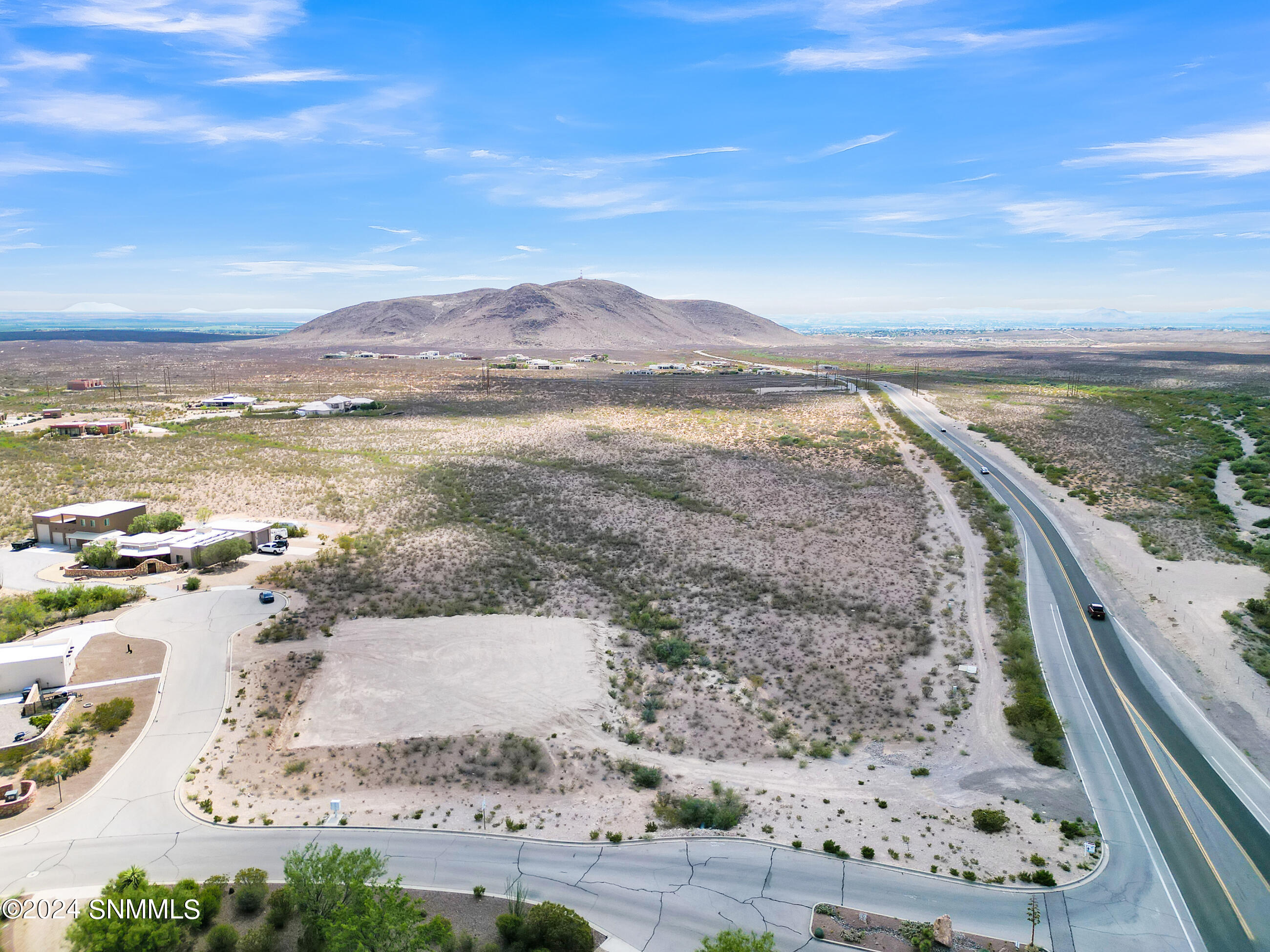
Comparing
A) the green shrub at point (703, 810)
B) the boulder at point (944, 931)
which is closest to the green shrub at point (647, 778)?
the green shrub at point (703, 810)

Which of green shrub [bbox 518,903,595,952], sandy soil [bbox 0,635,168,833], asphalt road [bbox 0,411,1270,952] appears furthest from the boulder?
sandy soil [bbox 0,635,168,833]

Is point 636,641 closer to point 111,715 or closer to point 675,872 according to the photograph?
point 675,872

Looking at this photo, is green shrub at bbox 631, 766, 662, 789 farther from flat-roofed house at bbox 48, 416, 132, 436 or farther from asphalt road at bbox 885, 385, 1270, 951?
flat-roofed house at bbox 48, 416, 132, 436

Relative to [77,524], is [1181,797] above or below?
below

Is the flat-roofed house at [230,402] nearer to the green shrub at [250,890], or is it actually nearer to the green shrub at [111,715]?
the green shrub at [111,715]

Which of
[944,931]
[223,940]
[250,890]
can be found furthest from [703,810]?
[223,940]

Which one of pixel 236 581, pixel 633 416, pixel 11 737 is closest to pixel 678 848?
pixel 11 737

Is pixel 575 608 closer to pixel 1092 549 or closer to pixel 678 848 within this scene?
pixel 678 848
